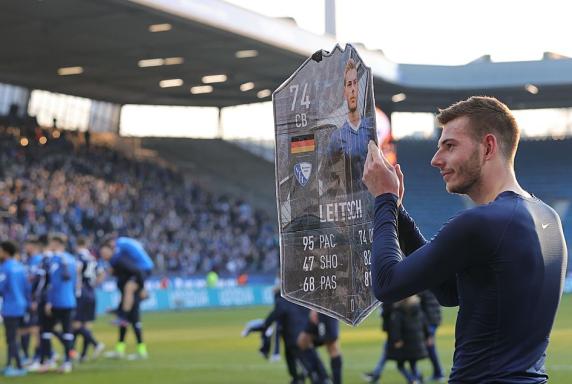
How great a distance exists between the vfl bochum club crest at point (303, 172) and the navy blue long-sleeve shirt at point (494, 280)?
0.71 meters

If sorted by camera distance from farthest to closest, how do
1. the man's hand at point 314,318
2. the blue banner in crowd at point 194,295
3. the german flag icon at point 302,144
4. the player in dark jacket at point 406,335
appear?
the blue banner in crowd at point 194,295 < the player in dark jacket at point 406,335 < the man's hand at point 314,318 < the german flag icon at point 302,144

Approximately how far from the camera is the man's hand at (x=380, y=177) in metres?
3.80

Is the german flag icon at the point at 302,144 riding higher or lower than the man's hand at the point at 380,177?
higher

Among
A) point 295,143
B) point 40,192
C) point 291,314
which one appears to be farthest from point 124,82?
point 295,143

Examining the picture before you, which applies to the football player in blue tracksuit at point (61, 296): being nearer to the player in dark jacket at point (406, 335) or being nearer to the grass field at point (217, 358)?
the grass field at point (217, 358)

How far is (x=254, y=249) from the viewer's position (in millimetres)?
48656

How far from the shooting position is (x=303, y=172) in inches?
169

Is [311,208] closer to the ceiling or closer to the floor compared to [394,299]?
closer to the ceiling

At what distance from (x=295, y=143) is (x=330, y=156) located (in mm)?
200

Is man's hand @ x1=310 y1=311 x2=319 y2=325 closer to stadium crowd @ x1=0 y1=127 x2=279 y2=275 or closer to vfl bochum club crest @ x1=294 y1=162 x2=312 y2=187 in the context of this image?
vfl bochum club crest @ x1=294 y1=162 x2=312 y2=187

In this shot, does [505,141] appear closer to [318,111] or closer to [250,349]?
[318,111]

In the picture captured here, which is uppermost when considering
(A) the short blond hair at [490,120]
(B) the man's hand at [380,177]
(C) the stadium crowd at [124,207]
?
(C) the stadium crowd at [124,207]

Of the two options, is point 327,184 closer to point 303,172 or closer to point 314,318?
point 303,172

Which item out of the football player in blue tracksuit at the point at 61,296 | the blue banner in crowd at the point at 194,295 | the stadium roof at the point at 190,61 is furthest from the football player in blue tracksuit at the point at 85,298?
the stadium roof at the point at 190,61
